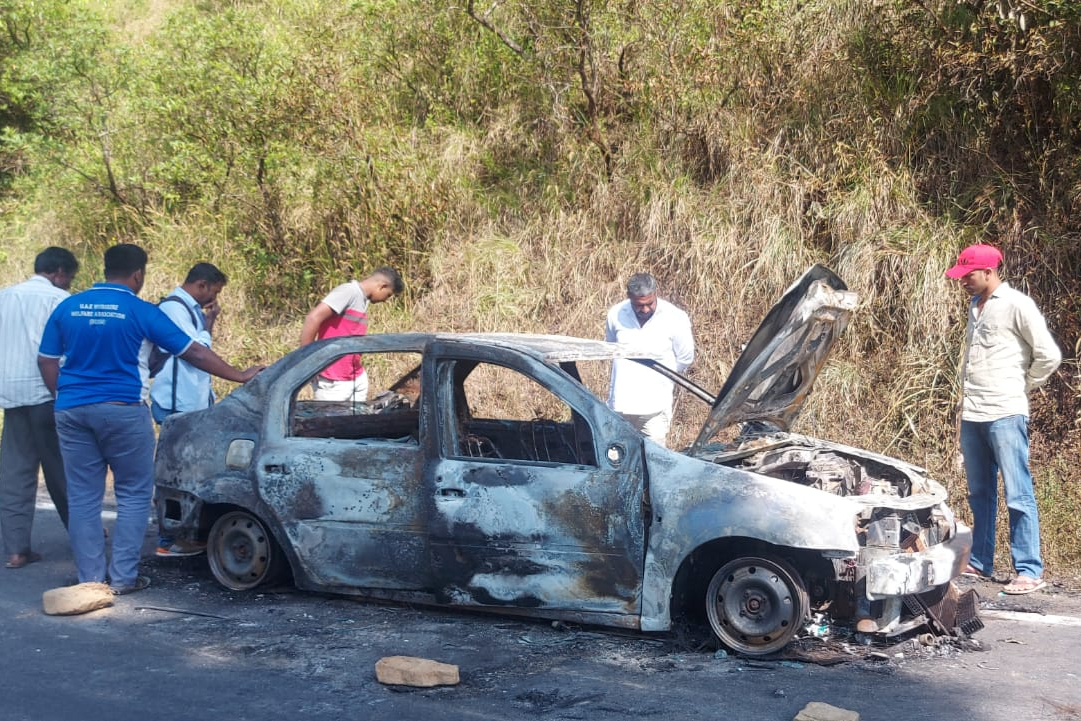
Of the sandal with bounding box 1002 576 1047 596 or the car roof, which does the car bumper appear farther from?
the car roof

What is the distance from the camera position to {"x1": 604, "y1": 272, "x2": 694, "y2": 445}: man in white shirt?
7441 millimetres

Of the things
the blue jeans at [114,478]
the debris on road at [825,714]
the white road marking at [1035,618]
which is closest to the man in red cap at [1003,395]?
the white road marking at [1035,618]

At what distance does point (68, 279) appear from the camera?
289 inches

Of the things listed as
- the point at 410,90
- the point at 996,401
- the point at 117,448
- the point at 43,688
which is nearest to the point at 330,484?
the point at 117,448

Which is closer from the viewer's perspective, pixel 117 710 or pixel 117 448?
pixel 117 710

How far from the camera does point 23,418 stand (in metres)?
6.94

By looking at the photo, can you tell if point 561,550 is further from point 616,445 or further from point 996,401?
point 996,401

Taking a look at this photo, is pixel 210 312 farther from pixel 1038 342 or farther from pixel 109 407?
pixel 1038 342

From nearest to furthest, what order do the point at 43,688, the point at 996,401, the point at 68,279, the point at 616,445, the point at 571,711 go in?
the point at 571,711 < the point at 43,688 < the point at 616,445 < the point at 996,401 < the point at 68,279

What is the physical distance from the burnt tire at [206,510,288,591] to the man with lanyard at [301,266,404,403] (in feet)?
4.82

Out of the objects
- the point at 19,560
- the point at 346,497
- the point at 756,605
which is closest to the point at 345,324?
the point at 346,497

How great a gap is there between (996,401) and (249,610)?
448 centimetres

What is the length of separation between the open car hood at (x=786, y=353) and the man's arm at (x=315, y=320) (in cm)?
312

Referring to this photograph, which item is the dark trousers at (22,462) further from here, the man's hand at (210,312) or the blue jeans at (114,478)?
the man's hand at (210,312)
